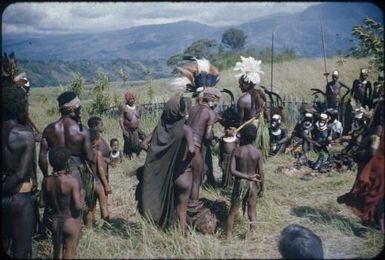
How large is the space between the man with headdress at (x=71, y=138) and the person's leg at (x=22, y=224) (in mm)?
673

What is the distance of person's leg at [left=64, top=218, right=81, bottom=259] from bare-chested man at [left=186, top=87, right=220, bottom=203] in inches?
62.3

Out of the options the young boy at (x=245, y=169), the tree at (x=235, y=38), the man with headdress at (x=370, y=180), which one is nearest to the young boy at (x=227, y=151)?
the young boy at (x=245, y=169)

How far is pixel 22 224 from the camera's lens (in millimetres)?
3891

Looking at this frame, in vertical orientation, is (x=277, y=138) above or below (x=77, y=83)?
below

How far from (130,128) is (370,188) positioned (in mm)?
6145

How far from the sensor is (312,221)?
5.38m

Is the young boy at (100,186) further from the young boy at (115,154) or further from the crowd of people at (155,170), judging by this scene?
the young boy at (115,154)

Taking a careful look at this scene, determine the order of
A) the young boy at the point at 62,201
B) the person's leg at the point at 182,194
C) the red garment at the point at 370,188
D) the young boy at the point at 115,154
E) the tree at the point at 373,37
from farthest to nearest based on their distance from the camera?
the young boy at the point at 115,154, the tree at the point at 373,37, the person's leg at the point at 182,194, the red garment at the point at 370,188, the young boy at the point at 62,201

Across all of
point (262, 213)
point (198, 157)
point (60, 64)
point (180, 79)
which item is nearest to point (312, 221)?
point (262, 213)

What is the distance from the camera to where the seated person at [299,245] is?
3.97m

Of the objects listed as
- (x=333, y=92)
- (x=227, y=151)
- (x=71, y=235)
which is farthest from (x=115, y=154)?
(x=333, y=92)

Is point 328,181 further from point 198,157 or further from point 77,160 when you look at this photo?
point 77,160

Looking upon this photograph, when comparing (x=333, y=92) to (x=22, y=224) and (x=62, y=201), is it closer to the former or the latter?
(x=62, y=201)

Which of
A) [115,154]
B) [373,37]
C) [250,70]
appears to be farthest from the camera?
[115,154]
